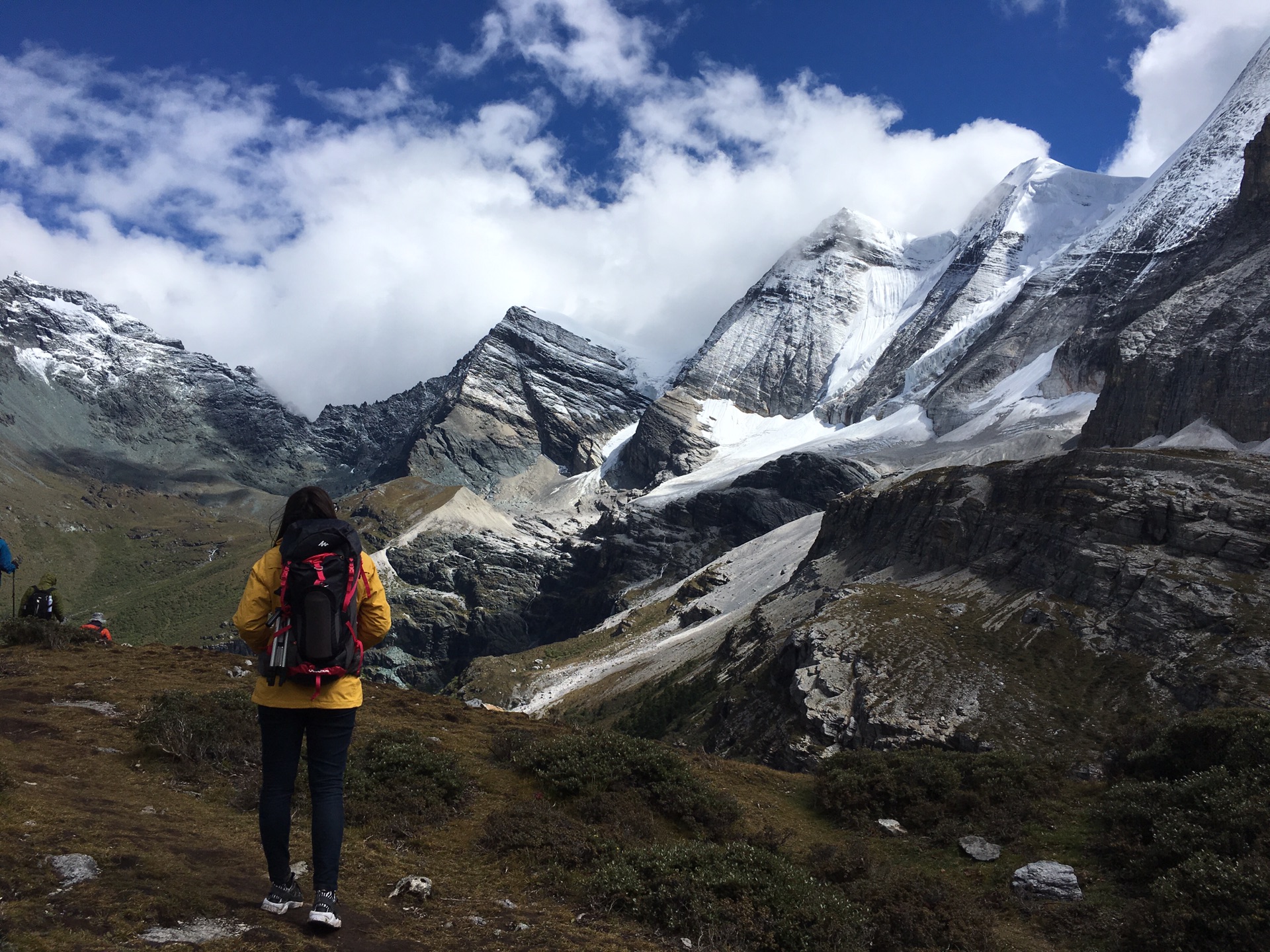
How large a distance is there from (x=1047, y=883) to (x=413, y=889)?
9.51 metres

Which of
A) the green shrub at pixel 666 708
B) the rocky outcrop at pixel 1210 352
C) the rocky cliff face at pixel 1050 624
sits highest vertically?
the rocky outcrop at pixel 1210 352

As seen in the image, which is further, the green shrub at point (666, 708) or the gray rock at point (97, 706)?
the green shrub at point (666, 708)

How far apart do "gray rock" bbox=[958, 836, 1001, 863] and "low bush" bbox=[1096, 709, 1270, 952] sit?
5.46 ft

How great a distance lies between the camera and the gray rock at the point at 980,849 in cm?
1381

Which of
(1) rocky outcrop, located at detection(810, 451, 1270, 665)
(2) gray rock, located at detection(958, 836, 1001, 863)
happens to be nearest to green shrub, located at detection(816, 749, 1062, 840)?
(2) gray rock, located at detection(958, 836, 1001, 863)

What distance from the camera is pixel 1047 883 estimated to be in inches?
484

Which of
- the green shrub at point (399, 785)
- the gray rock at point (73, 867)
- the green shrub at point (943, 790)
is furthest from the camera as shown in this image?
the green shrub at point (943, 790)

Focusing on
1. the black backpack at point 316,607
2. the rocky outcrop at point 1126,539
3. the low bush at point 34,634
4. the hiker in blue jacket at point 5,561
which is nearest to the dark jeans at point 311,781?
the black backpack at point 316,607

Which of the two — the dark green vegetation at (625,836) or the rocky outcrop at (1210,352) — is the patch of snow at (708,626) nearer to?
the rocky outcrop at (1210,352)

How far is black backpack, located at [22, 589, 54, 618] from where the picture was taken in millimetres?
24172

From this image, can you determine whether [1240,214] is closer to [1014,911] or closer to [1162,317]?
[1162,317]

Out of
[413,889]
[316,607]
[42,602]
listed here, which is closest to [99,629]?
[42,602]

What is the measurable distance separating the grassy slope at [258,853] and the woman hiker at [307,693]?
23.4 inches

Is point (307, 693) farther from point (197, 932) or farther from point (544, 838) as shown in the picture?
point (544, 838)
